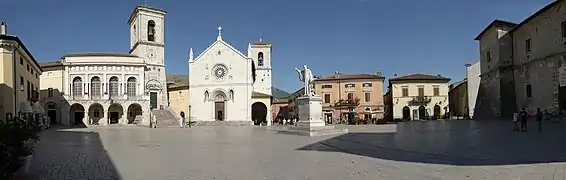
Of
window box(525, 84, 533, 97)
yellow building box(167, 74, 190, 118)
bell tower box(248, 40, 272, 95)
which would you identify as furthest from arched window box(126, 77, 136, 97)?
window box(525, 84, 533, 97)

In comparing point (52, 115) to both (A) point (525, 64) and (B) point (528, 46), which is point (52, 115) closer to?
(A) point (525, 64)

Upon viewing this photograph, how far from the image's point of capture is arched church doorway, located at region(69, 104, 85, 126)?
52438 millimetres

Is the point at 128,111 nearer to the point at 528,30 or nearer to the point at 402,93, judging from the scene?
the point at 402,93

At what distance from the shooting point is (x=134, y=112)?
54.8 meters

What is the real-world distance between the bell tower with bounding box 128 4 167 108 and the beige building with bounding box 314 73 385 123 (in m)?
19.9

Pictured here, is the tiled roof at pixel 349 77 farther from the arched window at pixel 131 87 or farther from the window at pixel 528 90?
the window at pixel 528 90

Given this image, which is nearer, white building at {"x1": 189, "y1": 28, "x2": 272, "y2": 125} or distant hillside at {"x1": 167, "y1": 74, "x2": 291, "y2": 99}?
white building at {"x1": 189, "y1": 28, "x2": 272, "y2": 125}

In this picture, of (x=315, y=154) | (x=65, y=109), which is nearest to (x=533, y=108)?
(x=315, y=154)

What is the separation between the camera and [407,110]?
63312 mm

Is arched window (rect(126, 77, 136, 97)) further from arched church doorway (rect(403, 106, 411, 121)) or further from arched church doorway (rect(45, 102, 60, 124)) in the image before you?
arched church doorway (rect(403, 106, 411, 121))

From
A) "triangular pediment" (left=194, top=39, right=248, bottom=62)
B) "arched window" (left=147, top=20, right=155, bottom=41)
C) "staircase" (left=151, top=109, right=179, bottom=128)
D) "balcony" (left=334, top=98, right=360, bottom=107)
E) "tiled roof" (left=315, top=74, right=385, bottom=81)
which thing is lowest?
"staircase" (left=151, top=109, right=179, bottom=128)

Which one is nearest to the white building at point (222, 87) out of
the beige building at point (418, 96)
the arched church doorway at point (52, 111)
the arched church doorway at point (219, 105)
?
the arched church doorway at point (219, 105)

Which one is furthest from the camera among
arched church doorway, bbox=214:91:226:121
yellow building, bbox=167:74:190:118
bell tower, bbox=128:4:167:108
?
yellow building, bbox=167:74:190:118

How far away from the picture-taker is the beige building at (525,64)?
30656 millimetres
